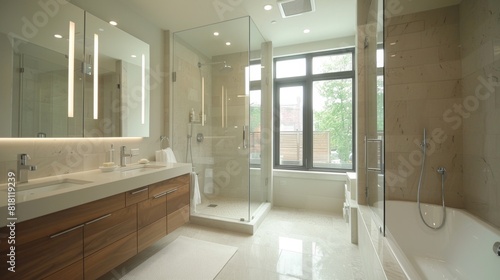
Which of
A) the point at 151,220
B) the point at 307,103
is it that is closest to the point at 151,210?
the point at 151,220

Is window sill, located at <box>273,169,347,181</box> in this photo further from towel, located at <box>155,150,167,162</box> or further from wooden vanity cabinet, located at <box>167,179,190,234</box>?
towel, located at <box>155,150,167,162</box>

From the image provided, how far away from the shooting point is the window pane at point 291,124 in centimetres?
356

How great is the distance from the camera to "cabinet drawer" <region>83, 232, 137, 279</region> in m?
1.33

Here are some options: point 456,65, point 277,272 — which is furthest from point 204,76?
point 456,65

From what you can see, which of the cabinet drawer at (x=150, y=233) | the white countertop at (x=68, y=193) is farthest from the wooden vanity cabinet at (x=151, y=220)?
the white countertop at (x=68, y=193)

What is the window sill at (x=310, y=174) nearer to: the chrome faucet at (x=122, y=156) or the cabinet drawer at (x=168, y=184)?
the cabinet drawer at (x=168, y=184)

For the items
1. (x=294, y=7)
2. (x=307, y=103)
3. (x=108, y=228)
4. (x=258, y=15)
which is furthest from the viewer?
(x=307, y=103)

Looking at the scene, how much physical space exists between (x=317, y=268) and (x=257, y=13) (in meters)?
2.98

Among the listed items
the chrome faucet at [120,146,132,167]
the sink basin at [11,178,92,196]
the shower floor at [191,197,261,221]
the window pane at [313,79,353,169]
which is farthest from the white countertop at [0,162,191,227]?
the window pane at [313,79,353,169]

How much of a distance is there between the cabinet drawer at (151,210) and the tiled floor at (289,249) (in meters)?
0.48

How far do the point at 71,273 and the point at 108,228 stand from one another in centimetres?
30

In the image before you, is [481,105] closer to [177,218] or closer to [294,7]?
[294,7]

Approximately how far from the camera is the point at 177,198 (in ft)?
7.14

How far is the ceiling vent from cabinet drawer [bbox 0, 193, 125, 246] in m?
2.57
